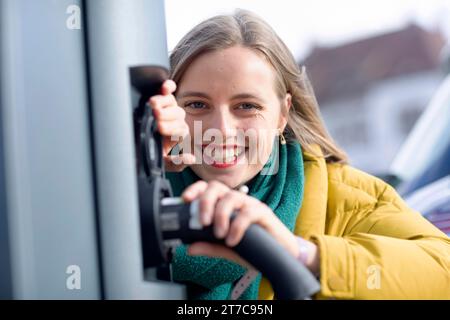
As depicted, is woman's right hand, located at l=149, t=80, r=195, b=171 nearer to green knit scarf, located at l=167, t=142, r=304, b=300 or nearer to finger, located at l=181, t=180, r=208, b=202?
finger, located at l=181, t=180, r=208, b=202

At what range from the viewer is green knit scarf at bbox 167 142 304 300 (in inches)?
51.9

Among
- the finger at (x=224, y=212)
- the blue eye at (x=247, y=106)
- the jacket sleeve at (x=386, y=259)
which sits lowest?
the jacket sleeve at (x=386, y=259)

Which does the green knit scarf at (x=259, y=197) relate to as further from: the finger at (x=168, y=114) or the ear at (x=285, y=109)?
the finger at (x=168, y=114)

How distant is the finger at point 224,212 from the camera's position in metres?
0.74

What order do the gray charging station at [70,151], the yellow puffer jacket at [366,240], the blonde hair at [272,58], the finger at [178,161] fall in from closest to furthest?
1. the gray charging station at [70,151]
2. the yellow puffer jacket at [366,240]
3. the finger at [178,161]
4. the blonde hair at [272,58]

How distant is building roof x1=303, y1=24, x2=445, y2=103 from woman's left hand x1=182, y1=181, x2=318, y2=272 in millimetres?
21216

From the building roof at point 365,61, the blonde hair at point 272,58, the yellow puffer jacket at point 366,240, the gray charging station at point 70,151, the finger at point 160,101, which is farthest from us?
the building roof at point 365,61

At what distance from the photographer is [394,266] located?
106 cm

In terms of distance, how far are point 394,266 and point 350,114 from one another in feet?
69.1

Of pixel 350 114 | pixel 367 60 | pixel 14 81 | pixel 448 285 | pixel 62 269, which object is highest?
pixel 367 60

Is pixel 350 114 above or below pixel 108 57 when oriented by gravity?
above

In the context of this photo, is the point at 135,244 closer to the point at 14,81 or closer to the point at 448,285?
the point at 14,81

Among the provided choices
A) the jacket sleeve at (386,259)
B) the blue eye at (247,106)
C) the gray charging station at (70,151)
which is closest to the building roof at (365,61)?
the blue eye at (247,106)
